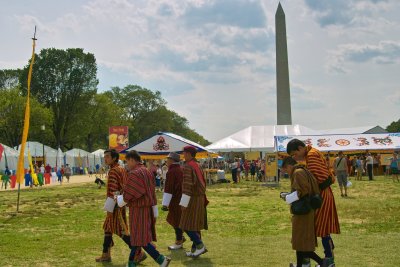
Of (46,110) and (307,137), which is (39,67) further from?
(307,137)

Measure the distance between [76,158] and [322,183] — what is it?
5198 cm

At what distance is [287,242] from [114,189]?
3530mm

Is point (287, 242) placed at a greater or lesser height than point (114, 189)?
lesser

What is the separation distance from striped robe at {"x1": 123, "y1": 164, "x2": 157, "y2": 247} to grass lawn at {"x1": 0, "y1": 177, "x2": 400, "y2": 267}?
3.65 ft

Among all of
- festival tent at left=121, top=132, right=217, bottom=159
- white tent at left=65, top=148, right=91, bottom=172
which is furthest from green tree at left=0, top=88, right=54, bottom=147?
festival tent at left=121, top=132, right=217, bottom=159

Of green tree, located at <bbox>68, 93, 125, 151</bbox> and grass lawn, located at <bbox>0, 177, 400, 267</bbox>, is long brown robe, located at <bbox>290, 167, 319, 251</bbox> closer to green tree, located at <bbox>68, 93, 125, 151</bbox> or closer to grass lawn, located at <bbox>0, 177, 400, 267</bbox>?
grass lawn, located at <bbox>0, 177, 400, 267</bbox>

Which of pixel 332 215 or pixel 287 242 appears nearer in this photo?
pixel 332 215

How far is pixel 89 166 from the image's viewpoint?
56.5 m

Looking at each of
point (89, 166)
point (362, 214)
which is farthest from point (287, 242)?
point (89, 166)

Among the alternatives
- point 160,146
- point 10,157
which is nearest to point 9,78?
point 10,157

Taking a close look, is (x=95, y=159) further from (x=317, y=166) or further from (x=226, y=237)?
(x=317, y=166)

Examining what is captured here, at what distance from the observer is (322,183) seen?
629 centimetres

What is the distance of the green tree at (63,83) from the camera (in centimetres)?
5700

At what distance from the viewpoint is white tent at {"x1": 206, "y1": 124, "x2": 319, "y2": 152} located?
Answer: 39750 mm
